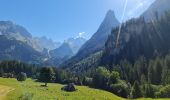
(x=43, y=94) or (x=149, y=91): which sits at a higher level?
(x=149, y=91)

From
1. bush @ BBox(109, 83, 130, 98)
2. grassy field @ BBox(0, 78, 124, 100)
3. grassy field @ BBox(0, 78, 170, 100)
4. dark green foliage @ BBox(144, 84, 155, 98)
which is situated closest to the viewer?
grassy field @ BBox(0, 78, 170, 100)

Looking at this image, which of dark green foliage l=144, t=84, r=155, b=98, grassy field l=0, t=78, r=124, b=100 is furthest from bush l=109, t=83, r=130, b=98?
grassy field l=0, t=78, r=124, b=100

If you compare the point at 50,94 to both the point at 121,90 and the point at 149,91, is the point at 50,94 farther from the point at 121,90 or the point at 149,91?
the point at 149,91

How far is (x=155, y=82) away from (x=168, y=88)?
63.2m

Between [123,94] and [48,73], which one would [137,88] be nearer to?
[123,94]

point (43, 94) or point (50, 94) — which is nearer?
point (43, 94)

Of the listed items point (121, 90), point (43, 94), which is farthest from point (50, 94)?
point (121, 90)

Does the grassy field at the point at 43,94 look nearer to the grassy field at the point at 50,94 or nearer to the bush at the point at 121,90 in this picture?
the grassy field at the point at 50,94

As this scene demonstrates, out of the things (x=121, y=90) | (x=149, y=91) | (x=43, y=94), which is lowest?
(x=43, y=94)

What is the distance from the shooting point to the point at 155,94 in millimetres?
149125

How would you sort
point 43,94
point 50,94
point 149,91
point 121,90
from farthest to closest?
point 149,91, point 121,90, point 50,94, point 43,94

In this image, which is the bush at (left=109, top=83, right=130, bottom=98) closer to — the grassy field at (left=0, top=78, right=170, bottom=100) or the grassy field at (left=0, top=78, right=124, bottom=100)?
the grassy field at (left=0, top=78, right=124, bottom=100)

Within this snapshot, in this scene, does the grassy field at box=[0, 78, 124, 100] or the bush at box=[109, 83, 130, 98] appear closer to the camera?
the grassy field at box=[0, 78, 124, 100]

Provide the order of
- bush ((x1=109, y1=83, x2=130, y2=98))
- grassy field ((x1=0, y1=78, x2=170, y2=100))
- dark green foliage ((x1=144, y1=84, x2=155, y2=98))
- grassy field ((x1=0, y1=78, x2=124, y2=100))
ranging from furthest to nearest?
dark green foliage ((x1=144, y1=84, x2=155, y2=98)) → bush ((x1=109, y1=83, x2=130, y2=98)) → grassy field ((x1=0, y1=78, x2=124, y2=100)) → grassy field ((x1=0, y1=78, x2=170, y2=100))
